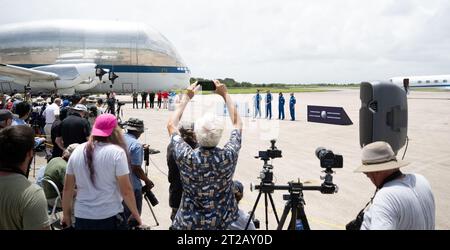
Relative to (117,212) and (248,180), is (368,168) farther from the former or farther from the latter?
(248,180)

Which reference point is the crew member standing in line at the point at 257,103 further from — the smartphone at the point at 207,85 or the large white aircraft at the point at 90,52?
the smartphone at the point at 207,85

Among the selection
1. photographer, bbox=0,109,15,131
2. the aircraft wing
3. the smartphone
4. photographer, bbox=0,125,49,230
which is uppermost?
the aircraft wing

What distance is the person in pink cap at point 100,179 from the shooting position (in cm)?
324

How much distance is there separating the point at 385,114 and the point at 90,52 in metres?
37.5

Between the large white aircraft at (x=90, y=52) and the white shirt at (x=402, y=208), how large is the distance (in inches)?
1386

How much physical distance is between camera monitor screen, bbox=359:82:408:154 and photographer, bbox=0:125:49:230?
11.4ft

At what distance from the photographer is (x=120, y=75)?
127 feet

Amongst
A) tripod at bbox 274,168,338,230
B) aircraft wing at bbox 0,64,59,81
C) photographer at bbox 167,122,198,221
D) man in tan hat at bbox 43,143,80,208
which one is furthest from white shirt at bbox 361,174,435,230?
aircraft wing at bbox 0,64,59,81

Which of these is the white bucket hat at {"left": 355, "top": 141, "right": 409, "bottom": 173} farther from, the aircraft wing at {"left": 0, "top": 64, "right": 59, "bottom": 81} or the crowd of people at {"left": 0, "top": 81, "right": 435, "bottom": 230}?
the aircraft wing at {"left": 0, "top": 64, "right": 59, "bottom": 81}

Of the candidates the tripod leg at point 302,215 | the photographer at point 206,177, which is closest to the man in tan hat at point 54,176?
the photographer at point 206,177

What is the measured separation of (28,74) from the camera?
3178 cm

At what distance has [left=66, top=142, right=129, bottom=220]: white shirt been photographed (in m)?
3.23
